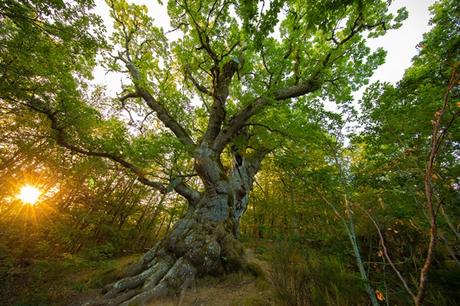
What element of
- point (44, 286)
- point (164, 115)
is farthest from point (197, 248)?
point (164, 115)

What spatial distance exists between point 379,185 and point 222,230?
4.32 m

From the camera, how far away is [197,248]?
5.12 meters

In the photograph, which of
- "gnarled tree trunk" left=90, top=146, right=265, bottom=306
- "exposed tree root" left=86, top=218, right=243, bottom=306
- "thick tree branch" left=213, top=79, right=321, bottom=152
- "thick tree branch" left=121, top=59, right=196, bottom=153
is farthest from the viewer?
"thick tree branch" left=121, top=59, right=196, bottom=153

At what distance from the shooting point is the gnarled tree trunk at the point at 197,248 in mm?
4387

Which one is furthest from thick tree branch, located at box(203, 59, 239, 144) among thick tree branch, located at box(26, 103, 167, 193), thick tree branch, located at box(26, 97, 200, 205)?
thick tree branch, located at box(26, 103, 167, 193)

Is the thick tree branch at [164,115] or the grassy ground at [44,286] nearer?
the grassy ground at [44,286]

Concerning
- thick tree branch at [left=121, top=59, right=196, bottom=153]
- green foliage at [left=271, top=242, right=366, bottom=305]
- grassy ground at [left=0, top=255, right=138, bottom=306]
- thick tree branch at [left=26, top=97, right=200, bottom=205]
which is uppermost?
thick tree branch at [left=121, top=59, right=196, bottom=153]

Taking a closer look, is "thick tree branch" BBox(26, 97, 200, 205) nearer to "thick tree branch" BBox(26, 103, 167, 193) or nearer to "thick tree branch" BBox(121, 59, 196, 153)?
"thick tree branch" BBox(26, 103, 167, 193)

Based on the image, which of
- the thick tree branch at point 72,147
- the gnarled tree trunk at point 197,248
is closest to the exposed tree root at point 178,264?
the gnarled tree trunk at point 197,248

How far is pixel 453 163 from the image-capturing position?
4281 millimetres

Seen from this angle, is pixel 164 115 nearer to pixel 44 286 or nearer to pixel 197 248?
pixel 197 248

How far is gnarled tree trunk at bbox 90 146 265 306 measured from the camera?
14.4ft

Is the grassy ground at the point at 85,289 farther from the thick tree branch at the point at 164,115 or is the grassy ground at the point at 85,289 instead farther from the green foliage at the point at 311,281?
the thick tree branch at the point at 164,115

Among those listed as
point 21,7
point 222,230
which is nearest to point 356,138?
point 222,230
